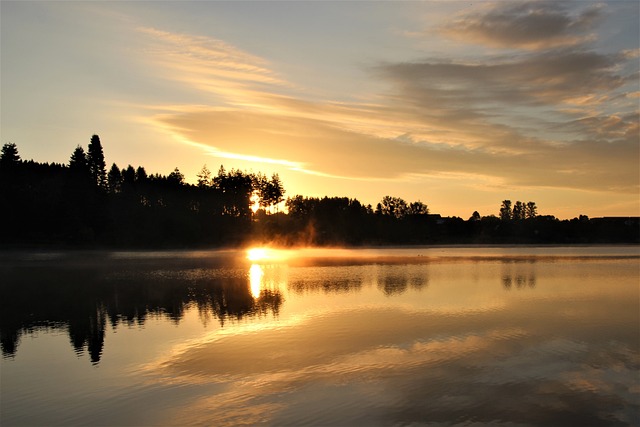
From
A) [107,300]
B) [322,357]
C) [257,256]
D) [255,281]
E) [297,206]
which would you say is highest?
[297,206]

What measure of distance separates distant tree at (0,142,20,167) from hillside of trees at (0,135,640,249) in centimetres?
22

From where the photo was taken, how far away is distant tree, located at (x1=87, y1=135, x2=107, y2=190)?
124 meters

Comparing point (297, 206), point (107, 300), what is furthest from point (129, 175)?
point (107, 300)

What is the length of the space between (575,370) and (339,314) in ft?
46.1

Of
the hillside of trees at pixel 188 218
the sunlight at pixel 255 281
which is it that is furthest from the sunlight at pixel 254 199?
the sunlight at pixel 255 281

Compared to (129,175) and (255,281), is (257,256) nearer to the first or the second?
(255,281)

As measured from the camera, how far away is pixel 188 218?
454 ft

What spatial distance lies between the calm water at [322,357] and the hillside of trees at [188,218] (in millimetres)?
74273

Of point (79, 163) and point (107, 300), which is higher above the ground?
point (79, 163)

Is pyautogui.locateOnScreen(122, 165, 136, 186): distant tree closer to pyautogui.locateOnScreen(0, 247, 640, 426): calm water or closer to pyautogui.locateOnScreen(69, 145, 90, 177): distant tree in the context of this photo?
pyautogui.locateOnScreen(69, 145, 90, 177): distant tree

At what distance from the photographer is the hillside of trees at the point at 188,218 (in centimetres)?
10662

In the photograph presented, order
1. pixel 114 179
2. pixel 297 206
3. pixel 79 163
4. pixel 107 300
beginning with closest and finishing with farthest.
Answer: pixel 107 300, pixel 79 163, pixel 114 179, pixel 297 206

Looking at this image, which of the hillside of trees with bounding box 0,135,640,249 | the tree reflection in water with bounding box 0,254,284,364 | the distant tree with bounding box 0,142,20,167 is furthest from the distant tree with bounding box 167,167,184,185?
the tree reflection in water with bounding box 0,254,284,364

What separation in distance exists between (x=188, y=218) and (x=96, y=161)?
87.4 ft
